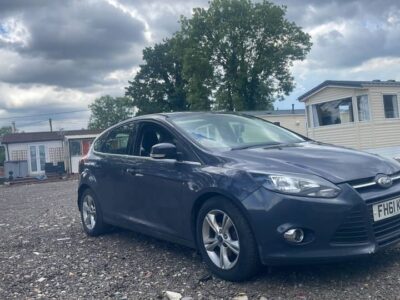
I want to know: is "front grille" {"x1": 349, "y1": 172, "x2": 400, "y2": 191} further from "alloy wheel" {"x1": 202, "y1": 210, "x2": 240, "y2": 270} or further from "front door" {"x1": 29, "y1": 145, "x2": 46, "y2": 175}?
"front door" {"x1": 29, "y1": 145, "x2": 46, "y2": 175}

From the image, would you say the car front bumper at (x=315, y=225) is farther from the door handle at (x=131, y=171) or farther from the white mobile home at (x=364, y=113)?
the white mobile home at (x=364, y=113)

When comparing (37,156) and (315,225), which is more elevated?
(37,156)

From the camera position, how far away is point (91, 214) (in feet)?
22.2

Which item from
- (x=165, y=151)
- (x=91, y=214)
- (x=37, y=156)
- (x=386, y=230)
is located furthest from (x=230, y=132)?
(x=37, y=156)

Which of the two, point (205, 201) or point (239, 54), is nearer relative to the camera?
point (205, 201)

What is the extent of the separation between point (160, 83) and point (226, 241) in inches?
1983

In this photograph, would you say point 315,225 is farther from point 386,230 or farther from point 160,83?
point 160,83

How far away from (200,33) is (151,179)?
4593 centimetres

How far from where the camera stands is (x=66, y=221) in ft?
28.0

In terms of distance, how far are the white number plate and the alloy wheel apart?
1.19 meters

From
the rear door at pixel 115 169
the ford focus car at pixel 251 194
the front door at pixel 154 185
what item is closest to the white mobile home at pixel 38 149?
the rear door at pixel 115 169

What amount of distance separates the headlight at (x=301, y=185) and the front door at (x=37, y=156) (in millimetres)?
35264

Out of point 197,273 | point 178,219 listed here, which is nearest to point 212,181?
point 178,219

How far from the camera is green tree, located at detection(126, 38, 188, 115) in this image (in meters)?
52.0
